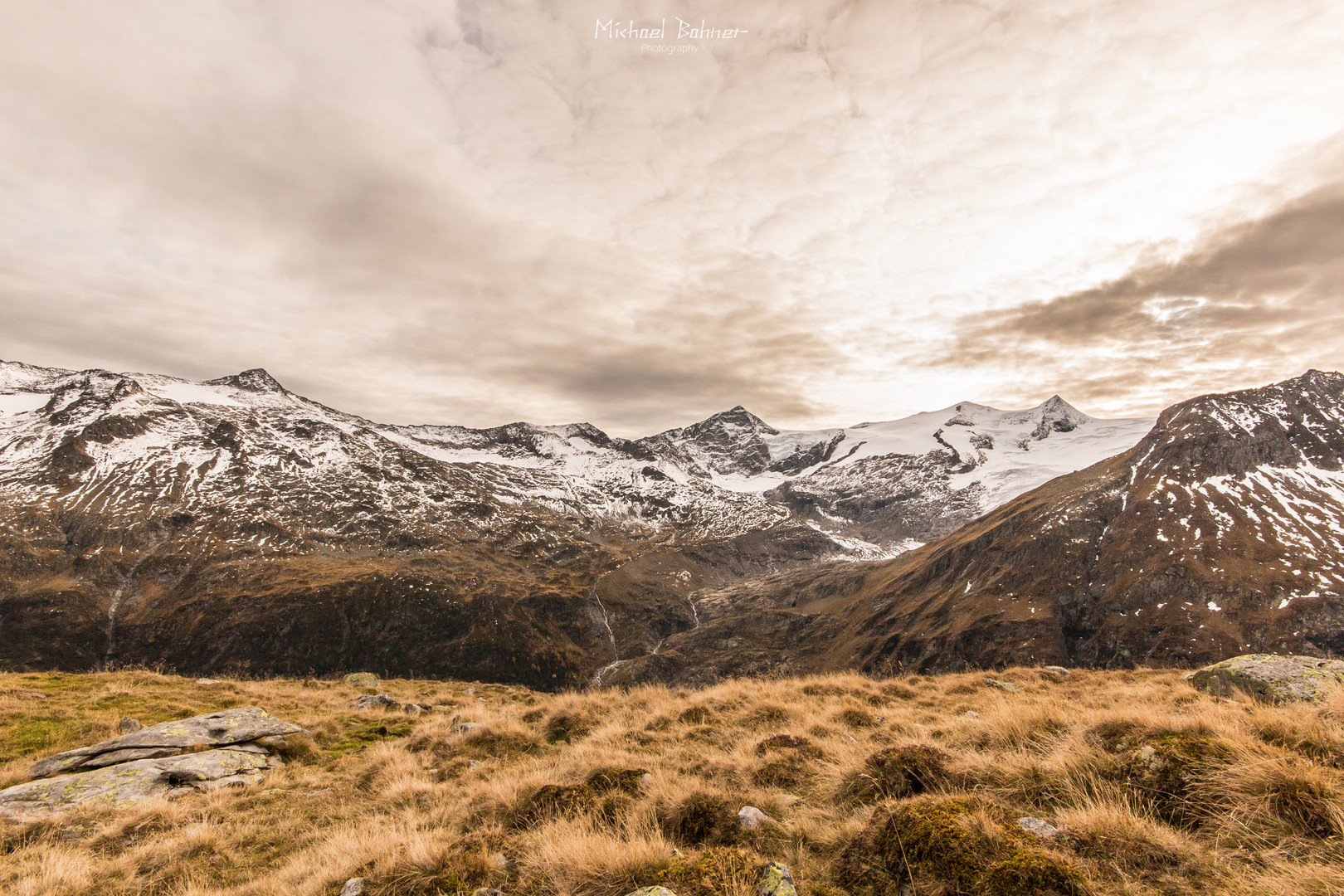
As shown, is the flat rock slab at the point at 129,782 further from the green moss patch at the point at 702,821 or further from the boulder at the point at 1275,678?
the boulder at the point at 1275,678

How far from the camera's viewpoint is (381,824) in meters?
8.52

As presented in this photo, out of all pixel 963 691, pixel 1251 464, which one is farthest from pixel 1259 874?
pixel 1251 464

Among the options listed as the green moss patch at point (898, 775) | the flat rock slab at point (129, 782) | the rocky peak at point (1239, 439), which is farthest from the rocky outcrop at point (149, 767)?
the rocky peak at point (1239, 439)

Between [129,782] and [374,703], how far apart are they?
10.9 metres

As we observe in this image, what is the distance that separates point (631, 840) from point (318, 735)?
49.3ft

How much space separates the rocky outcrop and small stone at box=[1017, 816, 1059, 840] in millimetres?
14840

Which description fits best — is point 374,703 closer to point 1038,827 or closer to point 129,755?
point 129,755

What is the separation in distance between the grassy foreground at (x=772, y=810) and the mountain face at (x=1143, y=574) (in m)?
119

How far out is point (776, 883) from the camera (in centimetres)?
472

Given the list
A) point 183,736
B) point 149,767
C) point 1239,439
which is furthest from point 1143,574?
point 149,767

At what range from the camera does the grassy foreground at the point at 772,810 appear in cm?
454

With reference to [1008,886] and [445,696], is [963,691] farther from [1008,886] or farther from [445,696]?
[445,696]

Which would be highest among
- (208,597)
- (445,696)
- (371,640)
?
(445,696)

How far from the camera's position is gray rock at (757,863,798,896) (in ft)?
15.2
